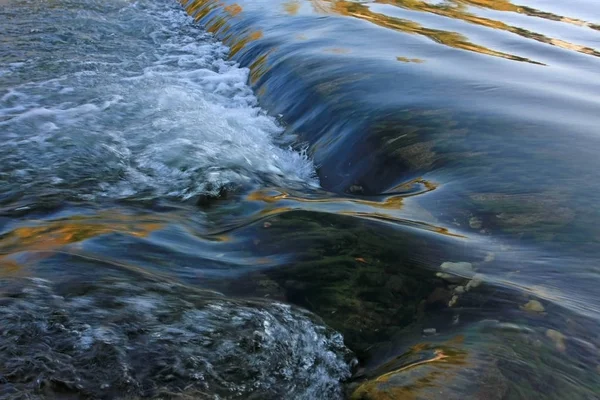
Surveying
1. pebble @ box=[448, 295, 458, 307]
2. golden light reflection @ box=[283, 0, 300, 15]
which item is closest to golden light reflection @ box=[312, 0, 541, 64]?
golden light reflection @ box=[283, 0, 300, 15]

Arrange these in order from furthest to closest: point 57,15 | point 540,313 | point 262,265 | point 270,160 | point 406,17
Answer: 1. point 57,15
2. point 406,17
3. point 270,160
4. point 262,265
5. point 540,313

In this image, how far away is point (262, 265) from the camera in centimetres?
278

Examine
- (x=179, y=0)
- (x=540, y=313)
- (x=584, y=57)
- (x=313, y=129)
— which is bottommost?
(x=179, y=0)

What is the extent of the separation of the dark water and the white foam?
0.03 m

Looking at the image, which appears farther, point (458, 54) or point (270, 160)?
point (458, 54)

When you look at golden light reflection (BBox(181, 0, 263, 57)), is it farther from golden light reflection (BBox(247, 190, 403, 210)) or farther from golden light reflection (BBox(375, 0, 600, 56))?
golden light reflection (BBox(247, 190, 403, 210))

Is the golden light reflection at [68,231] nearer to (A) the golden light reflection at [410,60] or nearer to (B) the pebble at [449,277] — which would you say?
(B) the pebble at [449,277]

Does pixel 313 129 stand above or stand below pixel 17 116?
above

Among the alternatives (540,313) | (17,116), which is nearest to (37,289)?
(540,313)

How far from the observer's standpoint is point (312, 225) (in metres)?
3.13

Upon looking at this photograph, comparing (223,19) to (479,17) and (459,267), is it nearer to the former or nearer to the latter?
(479,17)

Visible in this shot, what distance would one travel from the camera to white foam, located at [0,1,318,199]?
410 cm

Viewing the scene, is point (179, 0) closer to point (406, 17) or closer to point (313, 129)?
point (406, 17)

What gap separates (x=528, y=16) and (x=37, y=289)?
8298 mm
